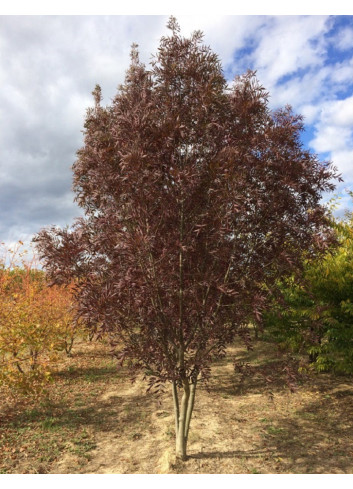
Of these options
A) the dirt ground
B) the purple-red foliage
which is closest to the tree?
the dirt ground

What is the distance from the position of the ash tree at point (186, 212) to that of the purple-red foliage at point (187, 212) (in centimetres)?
2

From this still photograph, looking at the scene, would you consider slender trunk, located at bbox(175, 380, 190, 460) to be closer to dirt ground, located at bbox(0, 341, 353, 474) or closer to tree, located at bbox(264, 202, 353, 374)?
dirt ground, located at bbox(0, 341, 353, 474)

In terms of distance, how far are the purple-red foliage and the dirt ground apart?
4.69 ft

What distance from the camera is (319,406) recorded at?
29.4 feet

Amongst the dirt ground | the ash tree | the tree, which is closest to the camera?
the ash tree

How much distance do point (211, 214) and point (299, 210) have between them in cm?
152

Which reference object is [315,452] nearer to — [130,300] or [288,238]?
[288,238]

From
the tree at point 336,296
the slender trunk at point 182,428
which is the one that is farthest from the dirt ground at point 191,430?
the tree at point 336,296

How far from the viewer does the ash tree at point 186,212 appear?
480cm

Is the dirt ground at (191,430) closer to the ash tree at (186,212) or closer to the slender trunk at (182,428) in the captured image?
the slender trunk at (182,428)

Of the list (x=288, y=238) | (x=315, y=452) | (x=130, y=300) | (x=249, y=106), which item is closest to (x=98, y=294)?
(x=130, y=300)

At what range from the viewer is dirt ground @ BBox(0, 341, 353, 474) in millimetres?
5934

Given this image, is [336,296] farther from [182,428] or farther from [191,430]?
[182,428]

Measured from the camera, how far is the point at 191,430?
7266mm
